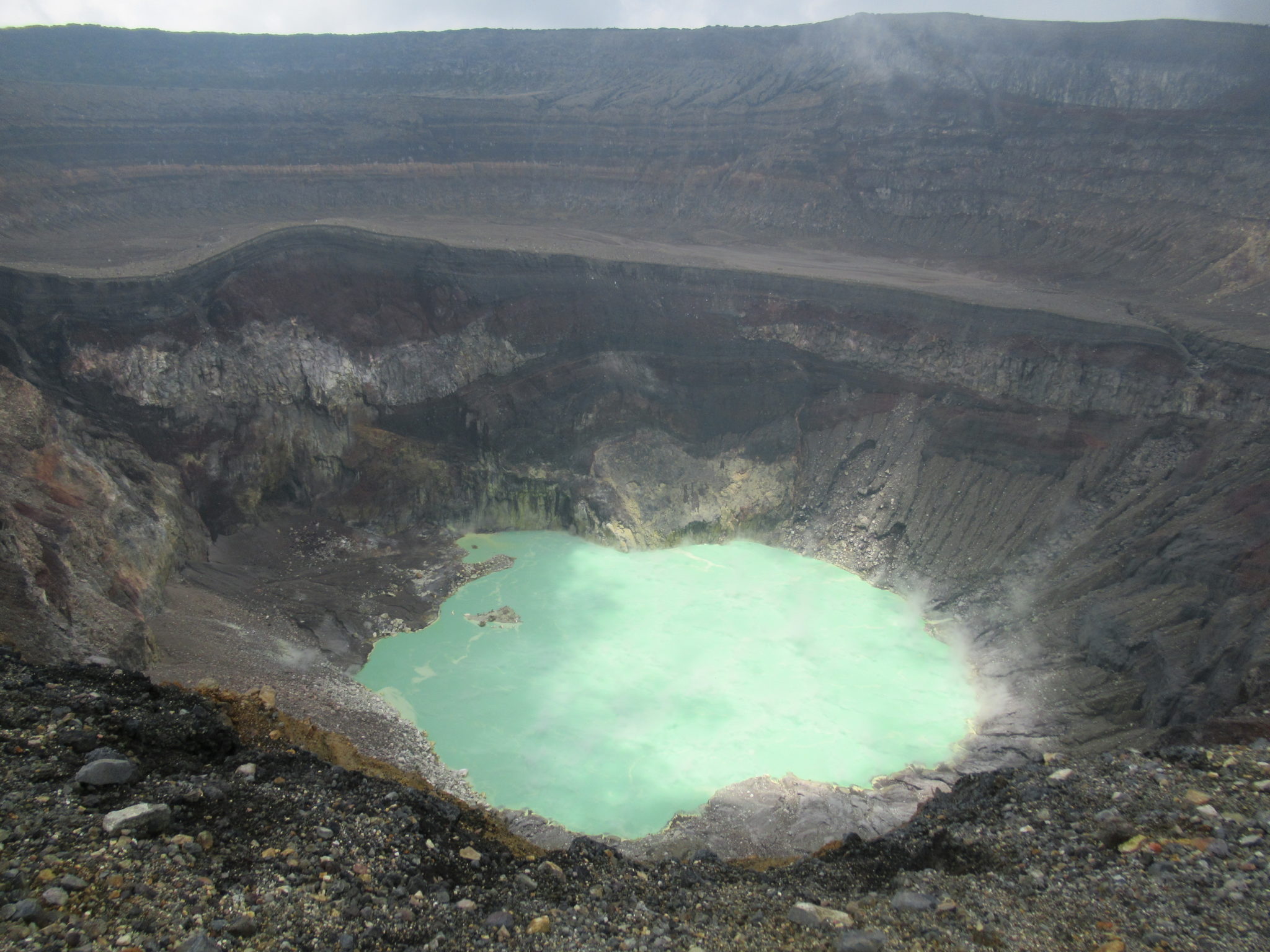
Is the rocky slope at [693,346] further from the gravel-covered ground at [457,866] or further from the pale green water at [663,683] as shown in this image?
the gravel-covered ground at [457,866]

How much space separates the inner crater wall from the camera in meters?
22.3

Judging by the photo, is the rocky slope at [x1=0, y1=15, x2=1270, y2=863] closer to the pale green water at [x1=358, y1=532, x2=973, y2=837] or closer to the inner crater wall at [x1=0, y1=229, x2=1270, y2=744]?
the inner crater wall at [x1=0, y1=229, x2=1270, y2=744]

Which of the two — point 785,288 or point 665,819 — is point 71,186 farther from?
point 665,819

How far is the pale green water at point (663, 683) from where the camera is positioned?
20219 mm

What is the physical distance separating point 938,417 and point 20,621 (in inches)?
1080

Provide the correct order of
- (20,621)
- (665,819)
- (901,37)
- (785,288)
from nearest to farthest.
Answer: (20,621) < (665,819) < (785,288) < (901,37)

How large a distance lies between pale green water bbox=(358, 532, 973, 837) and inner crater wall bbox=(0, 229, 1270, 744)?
219 centimetres

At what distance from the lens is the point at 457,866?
38.0ft

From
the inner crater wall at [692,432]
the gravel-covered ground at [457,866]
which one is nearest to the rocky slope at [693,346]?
the inner crater wall at [692,432]

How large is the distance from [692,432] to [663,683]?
42.6ft

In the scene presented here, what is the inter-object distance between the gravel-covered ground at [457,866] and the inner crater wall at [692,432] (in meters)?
7.25

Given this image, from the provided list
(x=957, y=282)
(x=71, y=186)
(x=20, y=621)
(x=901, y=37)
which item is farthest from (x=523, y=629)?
(x=901, y=37)

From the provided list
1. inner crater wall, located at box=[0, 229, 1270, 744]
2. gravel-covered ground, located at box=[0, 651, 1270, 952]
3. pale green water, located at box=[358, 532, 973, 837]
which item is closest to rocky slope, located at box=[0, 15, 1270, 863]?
inner crater wall, located at box=[0, 229, 1270, 744]

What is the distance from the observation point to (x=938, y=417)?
30.9 m
